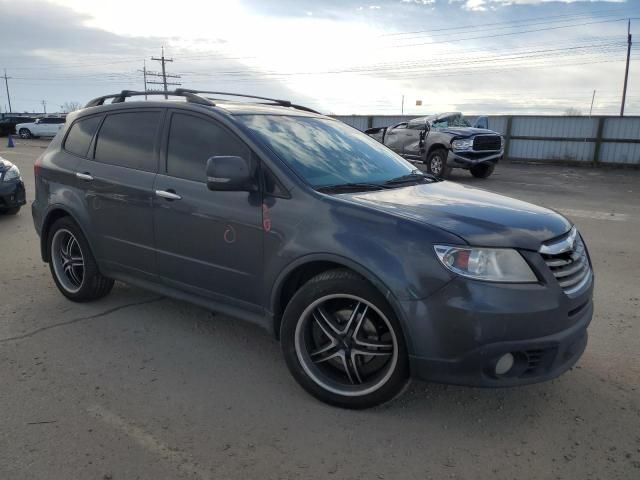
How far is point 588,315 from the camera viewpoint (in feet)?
9.82

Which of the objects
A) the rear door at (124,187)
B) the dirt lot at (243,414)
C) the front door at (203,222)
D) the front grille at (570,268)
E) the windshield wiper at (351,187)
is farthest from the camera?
the rear door at (124,187)

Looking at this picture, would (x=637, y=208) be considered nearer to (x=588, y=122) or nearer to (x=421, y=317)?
(x=421, y=317)

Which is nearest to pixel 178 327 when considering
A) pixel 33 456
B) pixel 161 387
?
pixel 161 387

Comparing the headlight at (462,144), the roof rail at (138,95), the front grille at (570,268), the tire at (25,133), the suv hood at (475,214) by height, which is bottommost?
the tire at (25,133)

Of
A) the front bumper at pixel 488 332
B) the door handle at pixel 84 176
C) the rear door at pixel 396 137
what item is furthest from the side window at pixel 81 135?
the rear door at pixel 396 137

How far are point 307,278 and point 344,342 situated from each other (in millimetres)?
468

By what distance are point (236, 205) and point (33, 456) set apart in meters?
1.74

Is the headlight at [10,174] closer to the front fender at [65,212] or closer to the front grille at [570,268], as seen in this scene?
the front fender at [65,212]

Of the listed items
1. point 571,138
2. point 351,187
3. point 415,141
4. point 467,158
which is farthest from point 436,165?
point 351,187

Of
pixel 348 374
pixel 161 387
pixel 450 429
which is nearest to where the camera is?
pixel 450 429

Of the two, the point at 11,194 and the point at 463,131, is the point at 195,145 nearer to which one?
the point at 11,194

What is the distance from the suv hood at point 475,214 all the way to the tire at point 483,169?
1336cm

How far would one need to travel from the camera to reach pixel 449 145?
15.5 meters

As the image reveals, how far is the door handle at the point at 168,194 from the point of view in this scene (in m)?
3.68
